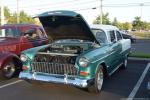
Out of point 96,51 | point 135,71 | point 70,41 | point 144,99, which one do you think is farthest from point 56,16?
point 135,71

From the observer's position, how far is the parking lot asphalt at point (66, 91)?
6.57 m

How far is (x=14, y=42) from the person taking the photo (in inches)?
365

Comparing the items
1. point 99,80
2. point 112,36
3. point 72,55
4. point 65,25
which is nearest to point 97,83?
point 99,80

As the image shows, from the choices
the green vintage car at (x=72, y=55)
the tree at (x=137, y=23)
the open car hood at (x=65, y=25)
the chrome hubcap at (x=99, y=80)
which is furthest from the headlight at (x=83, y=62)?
the tree at (x=137, y=23)

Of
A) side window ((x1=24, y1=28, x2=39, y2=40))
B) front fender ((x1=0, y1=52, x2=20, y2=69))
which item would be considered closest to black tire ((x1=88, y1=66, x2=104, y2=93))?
front fender ((x1=0, y1=52, x2=20, y2=69))

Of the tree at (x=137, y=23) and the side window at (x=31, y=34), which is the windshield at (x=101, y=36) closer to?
the side window at (x=31, y=34)

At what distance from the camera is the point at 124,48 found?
9.96 meters

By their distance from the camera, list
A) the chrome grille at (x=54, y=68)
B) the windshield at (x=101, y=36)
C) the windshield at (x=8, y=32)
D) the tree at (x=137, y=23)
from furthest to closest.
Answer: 1. the tree at (x=137, y=23)
2. the windshield at (x=8, y=32)
3. the windshield at (x=101, y=36)
4. the chrome grille at (x=54, y=68)

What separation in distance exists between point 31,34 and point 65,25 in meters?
2.86

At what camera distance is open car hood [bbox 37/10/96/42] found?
23.3 ft

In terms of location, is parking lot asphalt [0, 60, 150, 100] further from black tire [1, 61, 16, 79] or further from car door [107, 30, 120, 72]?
car door [107, 30, 120, 72]

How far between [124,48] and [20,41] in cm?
382

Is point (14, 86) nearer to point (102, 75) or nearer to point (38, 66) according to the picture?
point (38, 66)

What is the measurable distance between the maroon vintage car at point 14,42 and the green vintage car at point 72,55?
147cm
